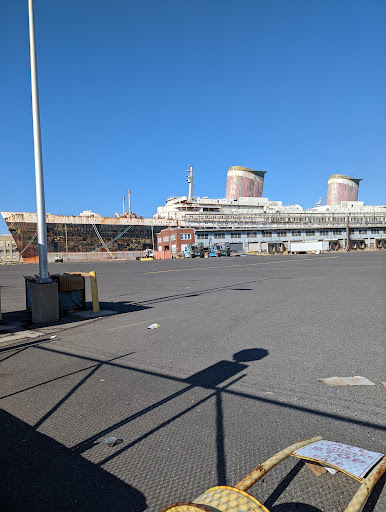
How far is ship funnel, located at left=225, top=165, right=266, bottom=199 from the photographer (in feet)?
400

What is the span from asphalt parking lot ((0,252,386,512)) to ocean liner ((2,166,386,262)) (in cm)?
5963

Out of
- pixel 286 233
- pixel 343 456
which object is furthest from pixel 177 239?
pixel 343 456

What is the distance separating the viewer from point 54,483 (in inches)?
108

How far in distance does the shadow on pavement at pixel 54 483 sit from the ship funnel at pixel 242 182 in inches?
4721

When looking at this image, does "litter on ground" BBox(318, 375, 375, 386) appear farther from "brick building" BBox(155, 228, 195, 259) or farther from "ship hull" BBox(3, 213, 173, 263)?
"brick building" BBox(155, 228, 195, 259)

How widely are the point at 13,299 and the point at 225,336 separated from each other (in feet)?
34.8

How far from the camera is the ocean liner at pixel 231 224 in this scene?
218ft

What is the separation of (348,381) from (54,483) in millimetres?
3698

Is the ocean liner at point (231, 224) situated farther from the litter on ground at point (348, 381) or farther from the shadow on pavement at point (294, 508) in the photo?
the shadow on pavement at point (294, 508)

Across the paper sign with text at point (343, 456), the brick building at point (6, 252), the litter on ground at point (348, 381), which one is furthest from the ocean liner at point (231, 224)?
the paper sign with text at point (343, 456)

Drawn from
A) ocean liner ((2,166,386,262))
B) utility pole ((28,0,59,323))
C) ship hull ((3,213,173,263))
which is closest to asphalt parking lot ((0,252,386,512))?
utility pole ((28,0,59,323))

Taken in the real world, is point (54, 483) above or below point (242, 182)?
below

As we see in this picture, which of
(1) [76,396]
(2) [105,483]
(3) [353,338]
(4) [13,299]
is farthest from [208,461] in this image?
(4) [13,299]

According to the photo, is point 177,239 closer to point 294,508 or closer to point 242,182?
point 242,182
